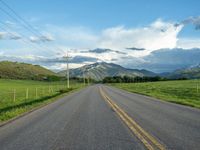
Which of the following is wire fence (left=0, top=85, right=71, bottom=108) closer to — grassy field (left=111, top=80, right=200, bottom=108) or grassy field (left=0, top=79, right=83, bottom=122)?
grassy field (left=0, top=79, right=83, bottom=122)

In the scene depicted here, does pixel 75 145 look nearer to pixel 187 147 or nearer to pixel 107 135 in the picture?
pixel 107 135

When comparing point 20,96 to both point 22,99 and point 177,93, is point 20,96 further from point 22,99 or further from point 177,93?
point 177,93

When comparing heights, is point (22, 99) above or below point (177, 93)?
below

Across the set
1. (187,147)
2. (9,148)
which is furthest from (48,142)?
(187,147)

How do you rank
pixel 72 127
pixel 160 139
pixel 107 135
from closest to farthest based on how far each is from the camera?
pixel 160 139 < pixel 107 135 < pixel 72 127

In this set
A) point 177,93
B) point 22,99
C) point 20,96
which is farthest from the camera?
point 177,93

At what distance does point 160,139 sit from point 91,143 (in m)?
1.93

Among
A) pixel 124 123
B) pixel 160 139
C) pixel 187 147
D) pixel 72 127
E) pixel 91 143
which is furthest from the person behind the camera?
pixel 124 123

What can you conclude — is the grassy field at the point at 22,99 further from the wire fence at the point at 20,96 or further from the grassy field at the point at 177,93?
the grassy field at the point at 177,93

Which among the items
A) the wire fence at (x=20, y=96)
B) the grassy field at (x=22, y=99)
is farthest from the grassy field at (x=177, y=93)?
the wire fence at (x=20, y=96)

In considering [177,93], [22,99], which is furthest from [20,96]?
[177,93]

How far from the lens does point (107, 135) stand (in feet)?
28.1

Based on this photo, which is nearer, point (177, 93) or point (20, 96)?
point (20, 96)

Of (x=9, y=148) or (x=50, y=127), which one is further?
(x=50, y=127)
